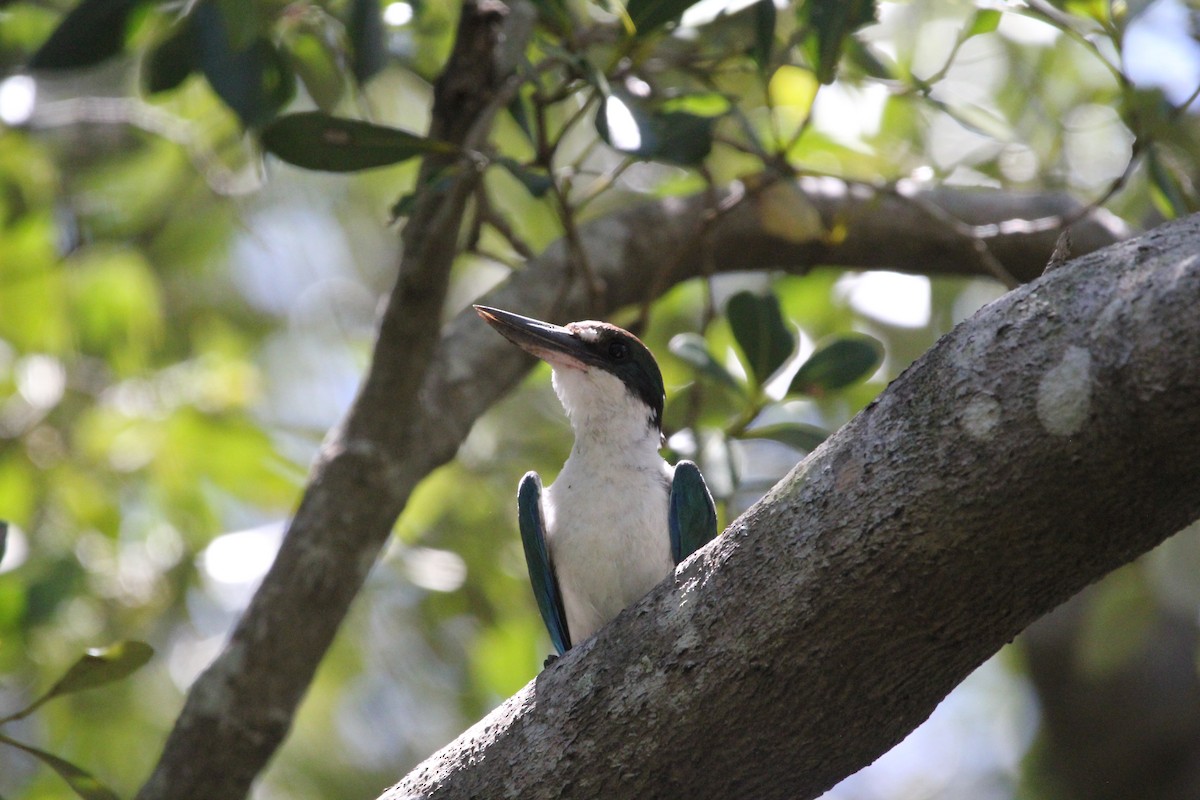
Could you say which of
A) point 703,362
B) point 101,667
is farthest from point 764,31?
point 101,667

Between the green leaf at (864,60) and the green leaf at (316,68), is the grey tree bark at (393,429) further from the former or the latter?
the green leaf at (316,68)

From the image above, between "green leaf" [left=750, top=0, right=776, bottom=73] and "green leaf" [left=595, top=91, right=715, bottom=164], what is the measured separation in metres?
0.27

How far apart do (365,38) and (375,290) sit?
5.16m

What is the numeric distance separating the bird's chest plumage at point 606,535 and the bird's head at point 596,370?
25cm

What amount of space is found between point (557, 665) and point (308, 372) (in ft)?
18.3

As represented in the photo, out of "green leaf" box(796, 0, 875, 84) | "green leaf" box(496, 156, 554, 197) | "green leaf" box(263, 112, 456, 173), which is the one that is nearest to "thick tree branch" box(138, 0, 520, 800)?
"green leaf" box(263, 112, 456, 173)

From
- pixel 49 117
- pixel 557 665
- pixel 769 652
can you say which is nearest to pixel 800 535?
pixel 769 652

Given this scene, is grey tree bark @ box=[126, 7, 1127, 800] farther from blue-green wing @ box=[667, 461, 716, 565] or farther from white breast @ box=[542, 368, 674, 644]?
blue-green wing @ box=[667, 461, 716, 565]

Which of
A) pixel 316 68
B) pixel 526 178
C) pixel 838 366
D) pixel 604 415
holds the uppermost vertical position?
pixel 316 68

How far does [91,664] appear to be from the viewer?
3238 mm

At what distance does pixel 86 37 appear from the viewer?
11.9 ft

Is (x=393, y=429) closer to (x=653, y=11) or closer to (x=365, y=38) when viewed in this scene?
(x=365, y=38)

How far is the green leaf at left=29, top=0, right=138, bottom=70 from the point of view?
3594mm

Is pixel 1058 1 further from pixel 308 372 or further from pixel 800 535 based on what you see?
pixel 308 372
